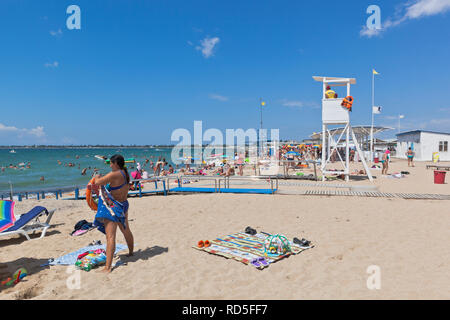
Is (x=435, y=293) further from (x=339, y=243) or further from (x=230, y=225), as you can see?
(x=230, y=225)

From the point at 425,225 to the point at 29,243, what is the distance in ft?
29.0

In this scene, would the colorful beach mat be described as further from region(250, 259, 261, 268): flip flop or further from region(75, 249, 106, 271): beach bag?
region(75, 249, 106, 271): beach bag

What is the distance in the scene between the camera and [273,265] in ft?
14.0

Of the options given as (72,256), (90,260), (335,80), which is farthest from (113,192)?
(335,80)

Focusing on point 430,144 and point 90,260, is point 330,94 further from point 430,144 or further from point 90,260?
point 430,144

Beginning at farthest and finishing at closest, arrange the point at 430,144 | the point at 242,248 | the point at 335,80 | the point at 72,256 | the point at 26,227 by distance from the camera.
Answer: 1. the point at 430,144
2. the point at 335,80
3. the point at 26,227
4. the point at 242,248
5. the point at 72,256

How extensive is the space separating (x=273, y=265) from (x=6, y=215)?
6.07 m

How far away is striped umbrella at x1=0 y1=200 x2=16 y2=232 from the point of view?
5857 millimetres

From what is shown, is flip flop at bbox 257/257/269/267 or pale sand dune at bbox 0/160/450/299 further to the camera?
flip flop at bbox 257/257/269/267

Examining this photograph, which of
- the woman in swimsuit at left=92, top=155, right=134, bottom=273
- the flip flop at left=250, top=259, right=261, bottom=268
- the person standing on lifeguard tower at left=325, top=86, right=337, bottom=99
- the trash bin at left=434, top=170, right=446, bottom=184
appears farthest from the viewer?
the person standing on lifeguard tower at left=325, top=86, right=337, bottom=99

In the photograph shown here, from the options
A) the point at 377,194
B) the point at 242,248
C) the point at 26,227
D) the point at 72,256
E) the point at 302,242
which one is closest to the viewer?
the point at 72,256

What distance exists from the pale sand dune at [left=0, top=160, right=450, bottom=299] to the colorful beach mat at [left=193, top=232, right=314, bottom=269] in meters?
0.15

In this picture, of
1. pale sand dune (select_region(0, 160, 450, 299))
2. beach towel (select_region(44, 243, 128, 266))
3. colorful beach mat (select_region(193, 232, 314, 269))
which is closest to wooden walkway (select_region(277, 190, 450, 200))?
pale sand dune (select_region(0, 160, 450, 299))
